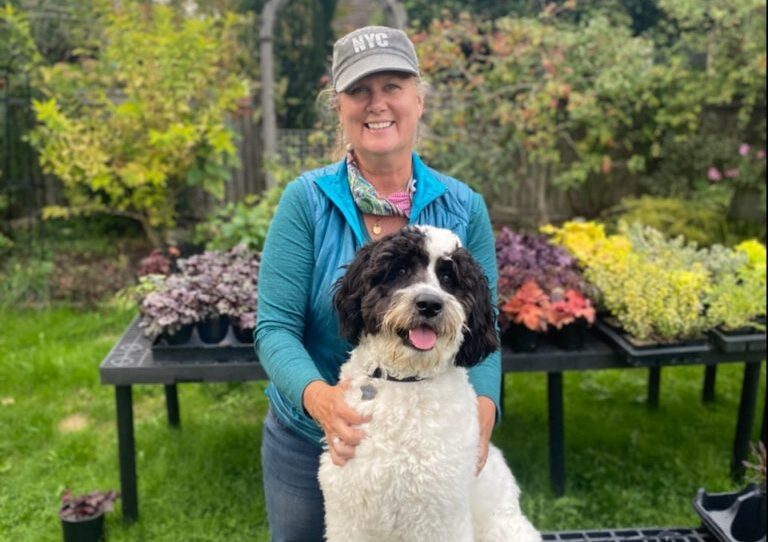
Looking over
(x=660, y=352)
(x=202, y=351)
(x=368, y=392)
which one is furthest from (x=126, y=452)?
(x=660, y=352)

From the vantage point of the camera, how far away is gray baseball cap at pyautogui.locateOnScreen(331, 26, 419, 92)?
1.89 metres

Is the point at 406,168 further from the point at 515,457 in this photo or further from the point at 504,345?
the point at 515,457

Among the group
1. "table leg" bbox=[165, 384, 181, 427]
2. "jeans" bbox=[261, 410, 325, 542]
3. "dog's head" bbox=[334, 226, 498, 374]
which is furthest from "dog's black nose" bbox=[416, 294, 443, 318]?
"table leg" bbox=[165, 384, 181, 427]

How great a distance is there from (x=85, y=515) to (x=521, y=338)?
7.41ft

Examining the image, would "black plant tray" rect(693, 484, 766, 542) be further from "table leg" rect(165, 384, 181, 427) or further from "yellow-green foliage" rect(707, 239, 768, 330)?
"table leg" rect(165, 384, 181, 427)

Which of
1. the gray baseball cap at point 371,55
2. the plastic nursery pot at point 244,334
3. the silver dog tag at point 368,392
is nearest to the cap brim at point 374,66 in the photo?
the gray baseball cap at point 371,55

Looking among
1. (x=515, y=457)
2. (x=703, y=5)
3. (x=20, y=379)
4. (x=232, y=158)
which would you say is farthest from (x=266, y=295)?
(x=703, y=5)

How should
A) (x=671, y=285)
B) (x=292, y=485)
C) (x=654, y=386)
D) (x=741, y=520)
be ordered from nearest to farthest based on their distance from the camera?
(x=292, y=485), (x=741, y=520), (x=671, y=285), (x=654, y=386)

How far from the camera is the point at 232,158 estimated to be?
22.2ft

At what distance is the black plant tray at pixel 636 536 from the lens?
2.76m

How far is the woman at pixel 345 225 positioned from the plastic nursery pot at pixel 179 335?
3.85 ft

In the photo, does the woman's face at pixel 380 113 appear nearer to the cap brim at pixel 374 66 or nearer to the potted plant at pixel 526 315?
the cap brim at pixel 374 66

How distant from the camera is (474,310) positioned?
180cm

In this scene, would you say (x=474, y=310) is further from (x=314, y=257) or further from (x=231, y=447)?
(x=231, y=447)
